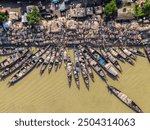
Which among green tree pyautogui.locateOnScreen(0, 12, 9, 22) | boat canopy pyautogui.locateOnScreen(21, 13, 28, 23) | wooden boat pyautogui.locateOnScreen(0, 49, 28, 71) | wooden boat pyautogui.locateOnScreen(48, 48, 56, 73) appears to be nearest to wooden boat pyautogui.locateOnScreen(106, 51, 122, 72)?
wooden boat pyautogui.locateOnScreen(48, 48, 56, 73)

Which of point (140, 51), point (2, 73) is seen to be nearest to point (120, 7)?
point (140, 51)

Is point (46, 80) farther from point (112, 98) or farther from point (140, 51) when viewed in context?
point (140, 51)

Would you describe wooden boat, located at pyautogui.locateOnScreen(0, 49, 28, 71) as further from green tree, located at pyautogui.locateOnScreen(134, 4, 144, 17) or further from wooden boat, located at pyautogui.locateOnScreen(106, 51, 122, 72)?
green tree, located at pyautogui.locateOnScreen(134, 4, 144, 17)

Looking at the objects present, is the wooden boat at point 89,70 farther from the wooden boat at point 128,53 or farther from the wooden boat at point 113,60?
the wooden boat at point 128,53

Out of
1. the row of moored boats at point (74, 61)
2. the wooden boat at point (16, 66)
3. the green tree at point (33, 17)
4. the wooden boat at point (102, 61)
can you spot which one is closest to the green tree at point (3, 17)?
the green tree at point (33, 17)

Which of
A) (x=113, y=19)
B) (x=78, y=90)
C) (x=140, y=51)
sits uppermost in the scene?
(x=113, y=19)

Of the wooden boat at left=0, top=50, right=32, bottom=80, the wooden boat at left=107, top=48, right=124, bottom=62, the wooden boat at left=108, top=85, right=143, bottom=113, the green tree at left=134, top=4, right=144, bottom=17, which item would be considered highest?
the green tree at left=134, top=4, right=144, bottom=17
